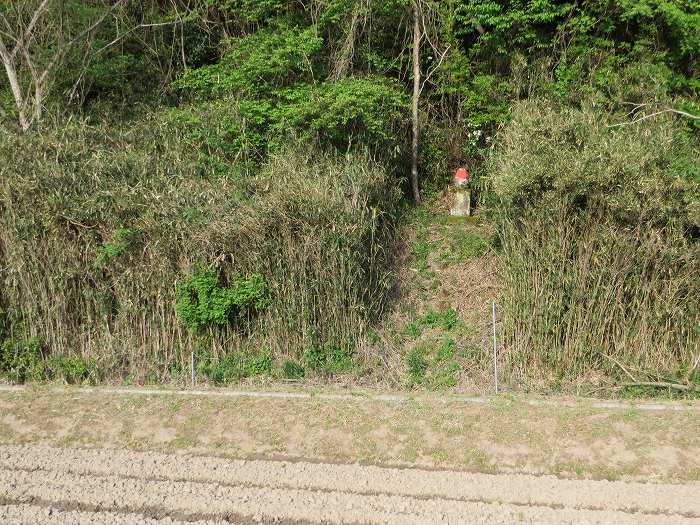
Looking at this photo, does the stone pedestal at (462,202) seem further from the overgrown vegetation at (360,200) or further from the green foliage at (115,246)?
→ the green foliage at (115,246)

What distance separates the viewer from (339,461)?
22.3 ft

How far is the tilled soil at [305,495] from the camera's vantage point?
535 cm

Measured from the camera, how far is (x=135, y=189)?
31.3ft

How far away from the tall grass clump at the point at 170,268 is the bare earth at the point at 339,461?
1186 millimetres

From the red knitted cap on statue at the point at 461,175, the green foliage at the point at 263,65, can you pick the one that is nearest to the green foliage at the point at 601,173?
the red knitted cap on statue at the point at 461,175

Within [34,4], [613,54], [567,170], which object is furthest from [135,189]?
[613,54]

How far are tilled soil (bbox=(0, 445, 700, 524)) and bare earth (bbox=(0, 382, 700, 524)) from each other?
0.02 meters

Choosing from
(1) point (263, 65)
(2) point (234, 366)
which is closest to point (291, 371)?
(2) point (234, 366)

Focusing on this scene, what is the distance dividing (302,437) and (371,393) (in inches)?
52.3

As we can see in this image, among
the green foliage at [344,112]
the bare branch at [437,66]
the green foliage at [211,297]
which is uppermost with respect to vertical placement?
the bare branch at [437,66]

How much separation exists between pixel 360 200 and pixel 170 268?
9.33 feet

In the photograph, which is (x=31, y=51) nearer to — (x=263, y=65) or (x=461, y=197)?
(x=263, y=65)

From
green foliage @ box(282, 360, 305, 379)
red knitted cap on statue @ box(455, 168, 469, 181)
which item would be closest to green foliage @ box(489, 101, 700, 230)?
red knitted cap on statue @ box(455, 168, 469, 181)

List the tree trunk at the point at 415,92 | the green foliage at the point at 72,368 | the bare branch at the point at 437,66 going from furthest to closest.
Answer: the bare branch at the point at 437,66 → the tree trunk at the point at 415,92 → the green foliage at the point at 72,368
